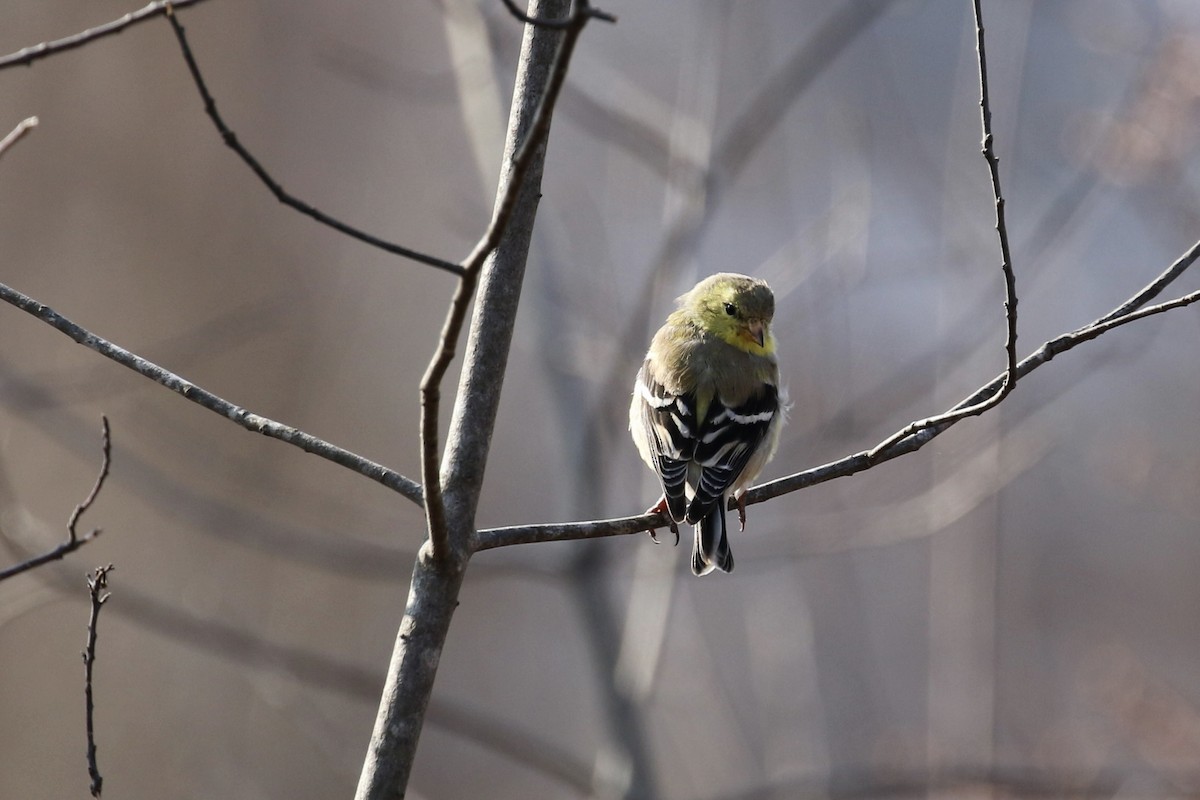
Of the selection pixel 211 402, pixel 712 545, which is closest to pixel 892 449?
pixel 712 545

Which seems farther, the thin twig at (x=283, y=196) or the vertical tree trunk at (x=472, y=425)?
the vertical tree trunk at (x=472, y=425)

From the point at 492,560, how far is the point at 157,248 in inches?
177

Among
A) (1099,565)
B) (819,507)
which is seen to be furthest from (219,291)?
(1099,565)

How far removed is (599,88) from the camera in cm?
473

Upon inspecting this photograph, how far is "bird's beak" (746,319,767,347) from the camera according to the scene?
370 centimetres

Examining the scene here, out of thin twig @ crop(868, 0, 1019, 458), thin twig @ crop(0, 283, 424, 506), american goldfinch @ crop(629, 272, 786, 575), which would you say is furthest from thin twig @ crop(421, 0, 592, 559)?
american goldfinch @ crop(629, 272, 786, 575)

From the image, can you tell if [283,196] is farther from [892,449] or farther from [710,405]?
[710,405]

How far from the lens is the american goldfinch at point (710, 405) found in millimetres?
3141

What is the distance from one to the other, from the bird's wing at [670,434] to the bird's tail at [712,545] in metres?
0.11

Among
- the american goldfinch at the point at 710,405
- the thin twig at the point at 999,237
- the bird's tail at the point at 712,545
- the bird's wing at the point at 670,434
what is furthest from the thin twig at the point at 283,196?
the bird's tail at the point at 712,545

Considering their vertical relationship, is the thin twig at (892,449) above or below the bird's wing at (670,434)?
below

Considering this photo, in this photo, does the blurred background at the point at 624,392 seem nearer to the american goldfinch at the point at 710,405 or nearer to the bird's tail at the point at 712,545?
the american goldfinch at the point at 710,405

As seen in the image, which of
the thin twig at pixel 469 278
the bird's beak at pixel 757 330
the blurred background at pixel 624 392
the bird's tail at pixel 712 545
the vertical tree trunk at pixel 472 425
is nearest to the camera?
the thin twig at pixel 469 278

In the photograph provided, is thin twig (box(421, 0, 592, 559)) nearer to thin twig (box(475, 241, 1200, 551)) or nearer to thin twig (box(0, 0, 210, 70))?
thin twig (box(475, 241, 1200, 551))
